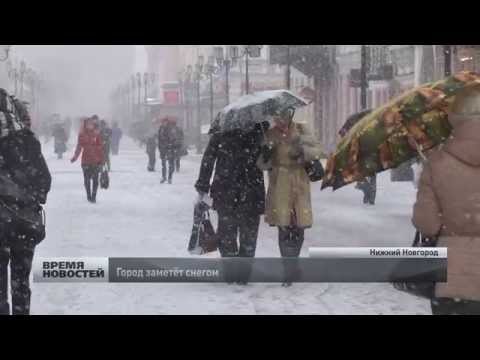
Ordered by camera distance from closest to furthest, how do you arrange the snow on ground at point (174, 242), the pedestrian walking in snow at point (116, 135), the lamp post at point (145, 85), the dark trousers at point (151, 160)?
the snow on ground at point (174, 242) → the pedestrian walking in snow at point (116, 135) → the lamp post at point (145, 85) → the dark trousers at point (151, 160)

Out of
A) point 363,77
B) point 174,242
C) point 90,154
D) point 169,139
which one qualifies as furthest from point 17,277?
point 363,77

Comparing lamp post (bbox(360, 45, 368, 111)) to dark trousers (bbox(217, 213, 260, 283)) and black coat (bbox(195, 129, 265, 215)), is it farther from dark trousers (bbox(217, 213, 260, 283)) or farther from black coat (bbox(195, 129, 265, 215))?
dark trousers (bbox(217, 213, 260, 283))

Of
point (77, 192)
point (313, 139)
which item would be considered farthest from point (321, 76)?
point (77, 192)

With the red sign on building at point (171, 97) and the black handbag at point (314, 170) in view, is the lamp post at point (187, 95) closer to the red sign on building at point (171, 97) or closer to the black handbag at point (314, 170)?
the red sign on building at point (171, 97)

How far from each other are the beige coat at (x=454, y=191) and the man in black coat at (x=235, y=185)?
1.96 metres

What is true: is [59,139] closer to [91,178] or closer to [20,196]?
[91,178]

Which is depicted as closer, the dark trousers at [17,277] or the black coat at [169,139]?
the dark trousers at [17,277]

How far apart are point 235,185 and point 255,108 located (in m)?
0.64

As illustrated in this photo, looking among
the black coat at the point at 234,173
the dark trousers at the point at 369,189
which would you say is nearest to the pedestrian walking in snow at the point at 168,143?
the black coat at the point at 234,173

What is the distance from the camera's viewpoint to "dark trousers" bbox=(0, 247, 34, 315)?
5699 millimetres

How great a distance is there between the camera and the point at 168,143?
309 inches

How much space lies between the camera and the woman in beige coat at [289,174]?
6625 millimetres

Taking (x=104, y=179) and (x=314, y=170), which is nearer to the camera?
(x=314, y=170)

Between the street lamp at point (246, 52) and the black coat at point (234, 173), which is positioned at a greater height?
the street lamp at point (246, 52)
